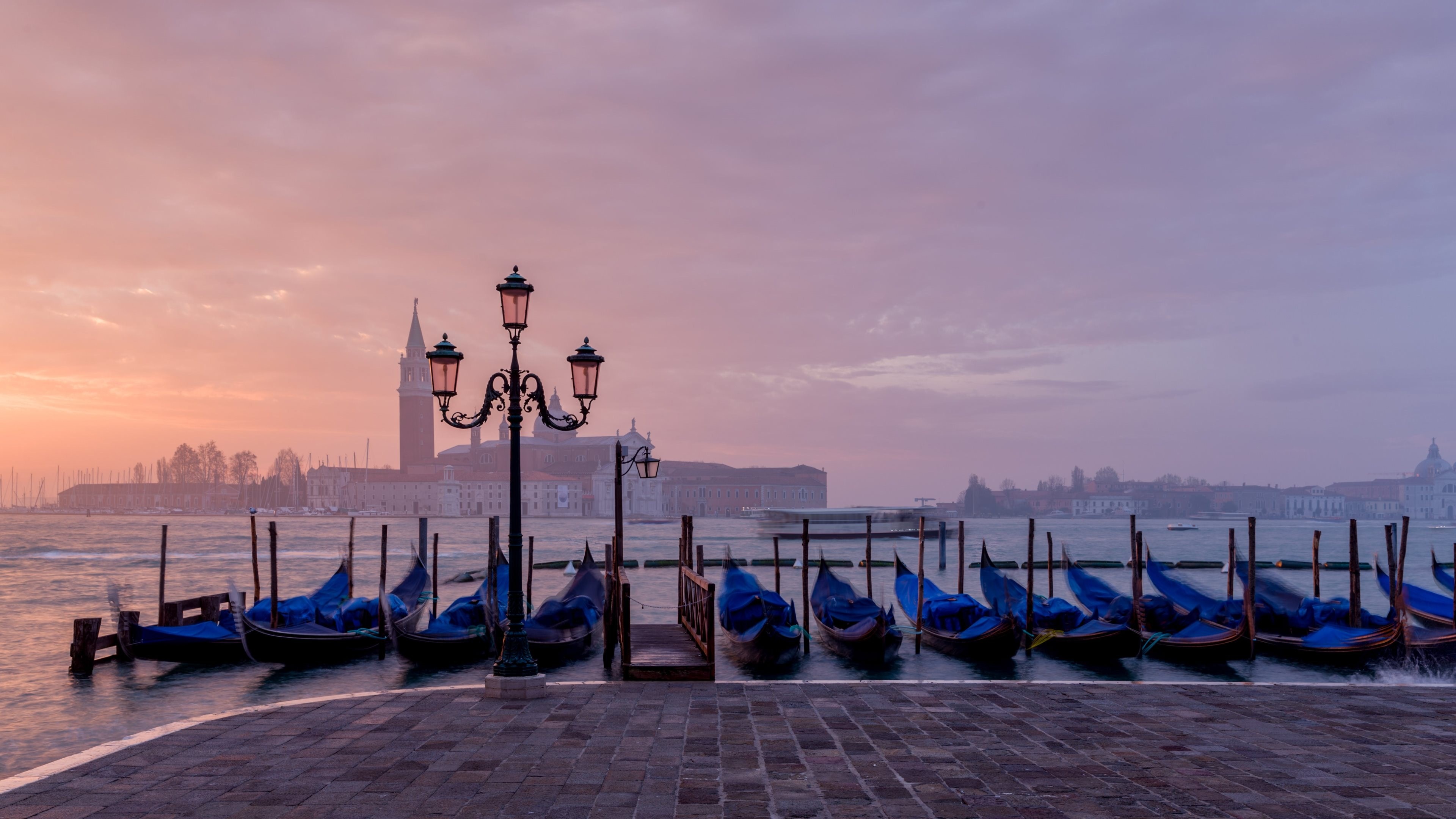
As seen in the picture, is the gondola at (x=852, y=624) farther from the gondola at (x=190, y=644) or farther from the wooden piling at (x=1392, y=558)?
the gondola at (x=190, y=644)

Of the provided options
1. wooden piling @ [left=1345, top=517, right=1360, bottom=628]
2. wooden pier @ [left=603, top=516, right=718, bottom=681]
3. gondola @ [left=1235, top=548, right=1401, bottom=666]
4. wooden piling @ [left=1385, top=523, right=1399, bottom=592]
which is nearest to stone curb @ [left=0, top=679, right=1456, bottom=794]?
wooden pier @ [left=603, top=516, right=718, bottom=681]

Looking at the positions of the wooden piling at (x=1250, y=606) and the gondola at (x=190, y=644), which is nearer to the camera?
the wooden piling at (x=1250, y=606)

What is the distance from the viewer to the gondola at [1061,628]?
13.5 m

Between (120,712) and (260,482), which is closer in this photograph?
(120,712)

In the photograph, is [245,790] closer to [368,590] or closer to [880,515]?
[368,590]

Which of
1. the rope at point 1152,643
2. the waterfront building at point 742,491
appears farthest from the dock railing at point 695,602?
the waterfront building at point 742,491

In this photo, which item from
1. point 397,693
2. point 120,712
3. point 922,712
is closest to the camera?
point 922,712

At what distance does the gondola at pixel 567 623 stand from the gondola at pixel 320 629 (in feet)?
5.90

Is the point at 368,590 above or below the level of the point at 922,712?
below

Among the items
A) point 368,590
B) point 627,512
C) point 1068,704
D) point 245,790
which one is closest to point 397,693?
point 245,790

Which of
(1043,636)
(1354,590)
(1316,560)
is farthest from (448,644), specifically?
(1316,560)

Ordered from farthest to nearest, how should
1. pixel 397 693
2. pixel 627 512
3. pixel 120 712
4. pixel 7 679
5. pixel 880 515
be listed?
pixel 627 512 < pixel 880 515 < pixel 7 679 < pixel 120 712 < pixel 397 693

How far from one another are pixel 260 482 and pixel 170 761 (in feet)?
482

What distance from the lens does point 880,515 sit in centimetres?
7575
